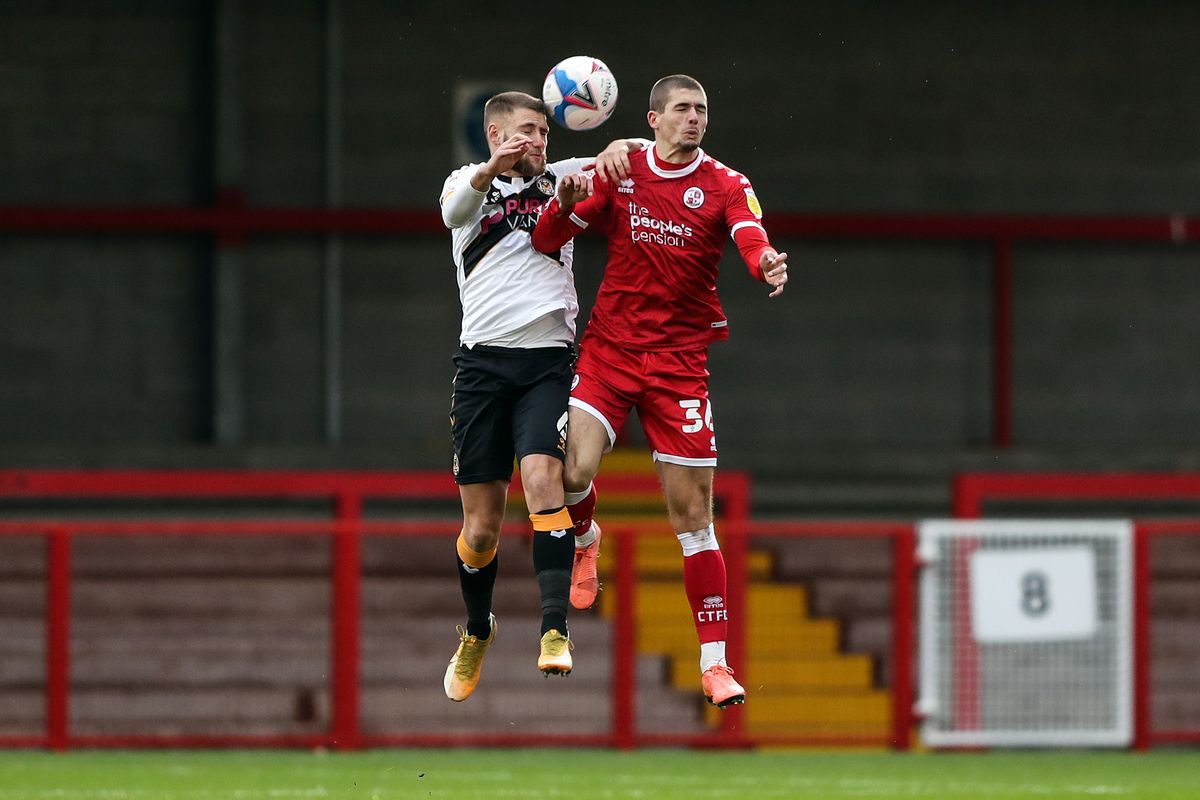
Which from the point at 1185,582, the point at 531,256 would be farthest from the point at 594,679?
the point at 531,256

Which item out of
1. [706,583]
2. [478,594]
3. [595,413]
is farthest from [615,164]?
[478,594]

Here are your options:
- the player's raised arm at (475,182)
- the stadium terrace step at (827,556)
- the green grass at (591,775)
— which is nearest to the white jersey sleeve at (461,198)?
the player's raised arm at (475,182)

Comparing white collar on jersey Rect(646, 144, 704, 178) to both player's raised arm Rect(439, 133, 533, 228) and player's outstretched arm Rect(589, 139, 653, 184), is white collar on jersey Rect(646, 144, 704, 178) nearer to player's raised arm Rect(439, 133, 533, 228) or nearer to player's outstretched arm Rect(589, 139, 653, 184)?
player's outstretched arm Rect(589, 139, 653, 184)

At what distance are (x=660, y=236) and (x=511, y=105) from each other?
0.75 m

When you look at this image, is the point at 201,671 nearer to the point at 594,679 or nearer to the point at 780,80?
the point at 594,679

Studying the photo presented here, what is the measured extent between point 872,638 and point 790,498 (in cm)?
337

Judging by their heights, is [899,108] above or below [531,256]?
above

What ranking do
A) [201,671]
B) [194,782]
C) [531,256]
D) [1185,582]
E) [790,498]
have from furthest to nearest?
[790,498]
[1185,582]
[201,671]
[194,782]
[531,256]

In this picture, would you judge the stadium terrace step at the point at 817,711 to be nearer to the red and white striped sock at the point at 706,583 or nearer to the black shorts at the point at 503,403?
the red and white striped sock at the point at 706,583

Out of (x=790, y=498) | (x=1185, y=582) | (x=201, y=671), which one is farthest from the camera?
(x=790, y=498)

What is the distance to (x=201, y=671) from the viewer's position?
41.6 ft

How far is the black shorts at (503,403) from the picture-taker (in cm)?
823

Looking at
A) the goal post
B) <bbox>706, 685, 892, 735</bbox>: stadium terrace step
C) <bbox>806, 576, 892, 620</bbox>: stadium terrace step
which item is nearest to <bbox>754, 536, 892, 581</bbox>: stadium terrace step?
<bbox>806, 576, 892, 620</bbox>: stadium terrace step

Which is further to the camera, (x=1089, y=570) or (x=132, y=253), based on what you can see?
(x=132, y=253)
